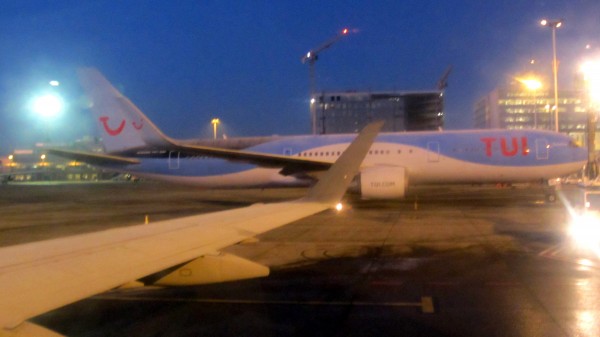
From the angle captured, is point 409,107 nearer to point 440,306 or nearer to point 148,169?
point 148,169

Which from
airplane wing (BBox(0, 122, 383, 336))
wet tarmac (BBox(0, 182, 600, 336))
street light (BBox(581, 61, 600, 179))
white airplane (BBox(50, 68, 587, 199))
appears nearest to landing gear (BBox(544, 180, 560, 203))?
white airplane (BBox(50, 68, 587, 199))

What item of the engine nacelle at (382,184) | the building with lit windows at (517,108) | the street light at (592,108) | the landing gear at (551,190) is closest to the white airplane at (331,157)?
the engine nacelle at (382,184)

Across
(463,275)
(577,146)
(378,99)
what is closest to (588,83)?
(577,146)

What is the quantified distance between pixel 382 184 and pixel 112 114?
1088 cm

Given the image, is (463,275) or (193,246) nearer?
(193,246)

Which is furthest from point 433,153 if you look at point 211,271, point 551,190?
point 211,271

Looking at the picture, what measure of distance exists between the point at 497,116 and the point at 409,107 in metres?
27.9

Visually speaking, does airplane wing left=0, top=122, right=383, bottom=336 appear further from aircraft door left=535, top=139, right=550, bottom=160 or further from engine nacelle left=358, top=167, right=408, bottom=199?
aircraft door left=535, top=139, right=550, bottom=160

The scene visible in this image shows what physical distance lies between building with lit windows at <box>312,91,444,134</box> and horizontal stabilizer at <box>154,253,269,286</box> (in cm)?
3734

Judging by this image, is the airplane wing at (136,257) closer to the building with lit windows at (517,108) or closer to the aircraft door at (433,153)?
the aircraft door at (433,153)

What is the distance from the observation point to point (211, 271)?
539cm

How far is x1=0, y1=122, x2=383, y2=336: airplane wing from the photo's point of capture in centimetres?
310

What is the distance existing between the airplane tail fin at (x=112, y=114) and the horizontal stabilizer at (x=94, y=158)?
56 cm

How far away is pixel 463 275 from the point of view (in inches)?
368
